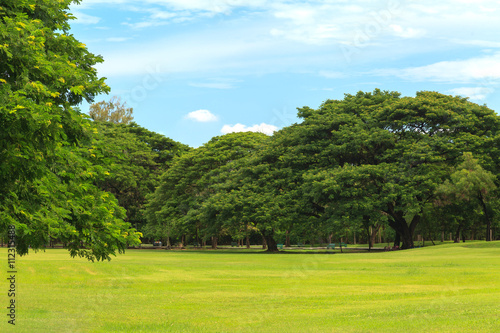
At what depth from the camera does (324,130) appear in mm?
56062

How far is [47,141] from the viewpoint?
11.0 metres

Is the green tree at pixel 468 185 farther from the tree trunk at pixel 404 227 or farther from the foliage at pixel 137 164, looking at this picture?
the foliage at pixel 137 164

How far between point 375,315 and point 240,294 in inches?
272

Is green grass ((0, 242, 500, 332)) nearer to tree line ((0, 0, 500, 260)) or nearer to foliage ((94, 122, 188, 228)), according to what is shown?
tree line ((0, 0, 500, 260))

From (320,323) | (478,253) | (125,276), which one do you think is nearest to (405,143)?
(478,253)

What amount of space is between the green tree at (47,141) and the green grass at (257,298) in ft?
8.18

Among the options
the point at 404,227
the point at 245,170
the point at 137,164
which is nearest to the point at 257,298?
the point at 404,227

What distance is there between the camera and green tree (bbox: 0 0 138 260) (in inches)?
416

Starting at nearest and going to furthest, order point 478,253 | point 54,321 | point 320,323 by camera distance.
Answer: point 320,323, point 54,321, point 478,253

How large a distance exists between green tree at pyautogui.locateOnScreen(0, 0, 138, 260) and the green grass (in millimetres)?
2495

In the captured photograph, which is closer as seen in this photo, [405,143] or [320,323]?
[320,323]

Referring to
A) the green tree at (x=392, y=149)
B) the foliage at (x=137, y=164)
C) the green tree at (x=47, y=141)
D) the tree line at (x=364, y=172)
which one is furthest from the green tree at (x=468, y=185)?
the foliage at (x=137, y=164)

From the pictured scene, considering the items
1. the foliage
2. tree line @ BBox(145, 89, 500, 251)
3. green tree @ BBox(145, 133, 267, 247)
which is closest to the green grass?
tree line @ BBox(145, 89, 500, 251)

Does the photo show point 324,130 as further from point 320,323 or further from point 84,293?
point 320,323
